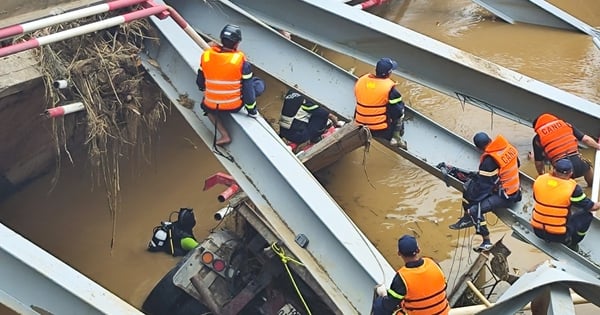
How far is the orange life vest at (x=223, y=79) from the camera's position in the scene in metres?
6.95

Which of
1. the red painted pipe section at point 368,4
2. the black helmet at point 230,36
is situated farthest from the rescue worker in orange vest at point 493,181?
the red painted pipe section at point 368,4

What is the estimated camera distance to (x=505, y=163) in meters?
7.27

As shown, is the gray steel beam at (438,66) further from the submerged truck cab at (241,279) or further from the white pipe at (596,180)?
the submerged truck cab at (241,279)

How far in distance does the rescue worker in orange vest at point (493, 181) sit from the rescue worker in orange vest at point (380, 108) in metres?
0.78

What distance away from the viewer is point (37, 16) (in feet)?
26.5

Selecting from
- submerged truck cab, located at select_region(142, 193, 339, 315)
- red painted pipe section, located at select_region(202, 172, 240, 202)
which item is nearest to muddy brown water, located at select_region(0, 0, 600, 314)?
red painted pipe section, located at select_region(202, 172, 240, 202)

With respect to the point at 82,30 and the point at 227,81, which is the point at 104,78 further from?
the point at 227,81

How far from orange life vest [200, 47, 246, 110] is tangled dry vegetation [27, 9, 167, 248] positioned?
1.04 m

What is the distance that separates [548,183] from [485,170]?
Answer: 62cm

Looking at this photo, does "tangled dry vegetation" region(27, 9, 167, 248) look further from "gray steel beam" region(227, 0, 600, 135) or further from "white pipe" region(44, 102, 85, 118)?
"gray steel beam" region(227, 0, 600, 135)

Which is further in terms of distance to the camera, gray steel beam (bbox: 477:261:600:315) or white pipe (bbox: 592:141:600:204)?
white pipe (bbox: 592:141:600:204)

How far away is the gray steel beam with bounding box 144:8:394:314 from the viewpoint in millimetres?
5785

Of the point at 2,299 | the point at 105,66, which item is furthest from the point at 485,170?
the point at 2,299

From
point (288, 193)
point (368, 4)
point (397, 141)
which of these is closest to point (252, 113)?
point (288, 193)
